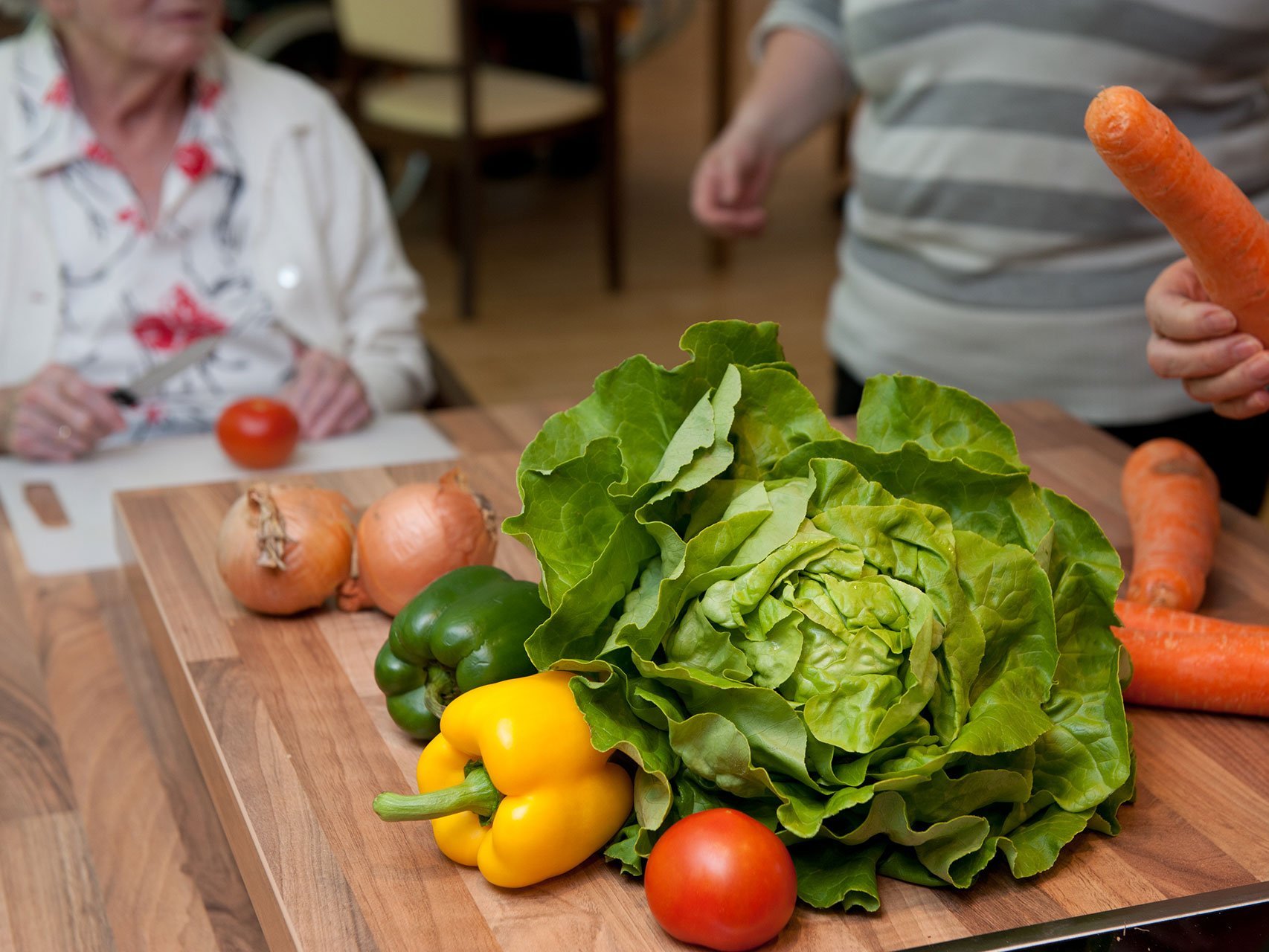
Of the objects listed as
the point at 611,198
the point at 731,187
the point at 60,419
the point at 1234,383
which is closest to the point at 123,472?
the point at 60,419

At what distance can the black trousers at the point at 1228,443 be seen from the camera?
1.50 m

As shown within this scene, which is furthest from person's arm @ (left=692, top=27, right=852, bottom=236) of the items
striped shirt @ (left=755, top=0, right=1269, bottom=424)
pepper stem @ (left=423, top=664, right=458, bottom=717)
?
pepper stem @ (left=423, top=664, right=458, bottom=717)

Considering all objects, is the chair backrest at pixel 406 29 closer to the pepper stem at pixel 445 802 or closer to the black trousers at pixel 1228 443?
the black trousers at pixel 1228 443

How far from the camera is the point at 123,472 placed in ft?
4.95

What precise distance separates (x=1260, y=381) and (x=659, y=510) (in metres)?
0.52

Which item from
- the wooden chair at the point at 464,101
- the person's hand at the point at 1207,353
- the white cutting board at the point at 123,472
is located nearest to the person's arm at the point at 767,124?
the white cutting board at the point at 123,472

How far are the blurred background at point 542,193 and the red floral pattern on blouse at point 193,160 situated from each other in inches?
55.0

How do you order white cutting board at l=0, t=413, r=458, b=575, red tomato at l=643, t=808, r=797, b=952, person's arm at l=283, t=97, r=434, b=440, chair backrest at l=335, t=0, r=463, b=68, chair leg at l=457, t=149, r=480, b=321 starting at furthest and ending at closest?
chair leg at l=457, t=149, r=480, b=321, chair backrest at l=335, t=0, r=463, b=68, person's arm at l=283, t=97, r=434, b=440, white cutting board at l=0, t=413, r=458, b=575, red tomato at l=643, t=808, r=797, b=952

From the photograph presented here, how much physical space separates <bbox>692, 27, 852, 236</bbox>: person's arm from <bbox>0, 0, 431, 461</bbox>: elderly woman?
1.69ft

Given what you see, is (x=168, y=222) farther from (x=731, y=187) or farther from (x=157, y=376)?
(x=731, y=187)

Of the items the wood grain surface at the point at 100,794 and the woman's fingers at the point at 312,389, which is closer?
the wood grain surface at the point at 100,794

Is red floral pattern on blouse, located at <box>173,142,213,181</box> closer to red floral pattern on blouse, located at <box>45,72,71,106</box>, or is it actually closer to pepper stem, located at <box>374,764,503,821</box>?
red floral pattern on blouse, located at <box>45,72,71,106</box>

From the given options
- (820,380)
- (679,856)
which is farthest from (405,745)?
(820,380)

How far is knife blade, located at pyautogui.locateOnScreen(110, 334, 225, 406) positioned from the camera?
168 centimetres
